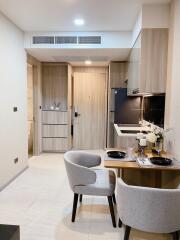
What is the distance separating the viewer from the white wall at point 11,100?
133 inches

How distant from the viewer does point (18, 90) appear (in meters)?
3.95

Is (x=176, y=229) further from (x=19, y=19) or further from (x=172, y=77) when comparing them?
(x=19, y=19)

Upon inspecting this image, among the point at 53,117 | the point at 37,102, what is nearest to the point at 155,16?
the point at 37,102

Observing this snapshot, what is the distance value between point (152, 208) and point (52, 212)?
1.49 meters

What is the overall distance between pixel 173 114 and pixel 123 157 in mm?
816

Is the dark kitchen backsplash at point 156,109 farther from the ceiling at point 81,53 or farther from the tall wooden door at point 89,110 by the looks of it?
the tall wooden door at point 89,110

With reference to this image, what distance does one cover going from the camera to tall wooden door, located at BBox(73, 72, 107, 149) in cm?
629

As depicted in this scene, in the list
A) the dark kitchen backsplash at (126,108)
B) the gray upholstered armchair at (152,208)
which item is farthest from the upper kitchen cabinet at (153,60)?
the dark kitchen backsplash at (126,108)

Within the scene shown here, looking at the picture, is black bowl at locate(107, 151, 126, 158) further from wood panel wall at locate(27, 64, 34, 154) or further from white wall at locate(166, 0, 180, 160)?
wood panel wall at locate(27, 64, 34, 154)

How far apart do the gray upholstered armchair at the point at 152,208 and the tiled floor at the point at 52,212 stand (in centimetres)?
58

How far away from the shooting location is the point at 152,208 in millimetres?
1786

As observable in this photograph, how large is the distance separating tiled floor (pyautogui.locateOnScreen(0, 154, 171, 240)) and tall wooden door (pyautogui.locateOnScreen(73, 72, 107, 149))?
2431mm

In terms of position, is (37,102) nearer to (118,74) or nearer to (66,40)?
(66,40)

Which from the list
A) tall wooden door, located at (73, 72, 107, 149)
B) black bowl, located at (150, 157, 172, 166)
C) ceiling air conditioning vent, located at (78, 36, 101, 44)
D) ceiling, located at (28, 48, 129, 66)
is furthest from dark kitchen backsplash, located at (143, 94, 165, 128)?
tall wooden door, located at (73, 72, 107, 149)
